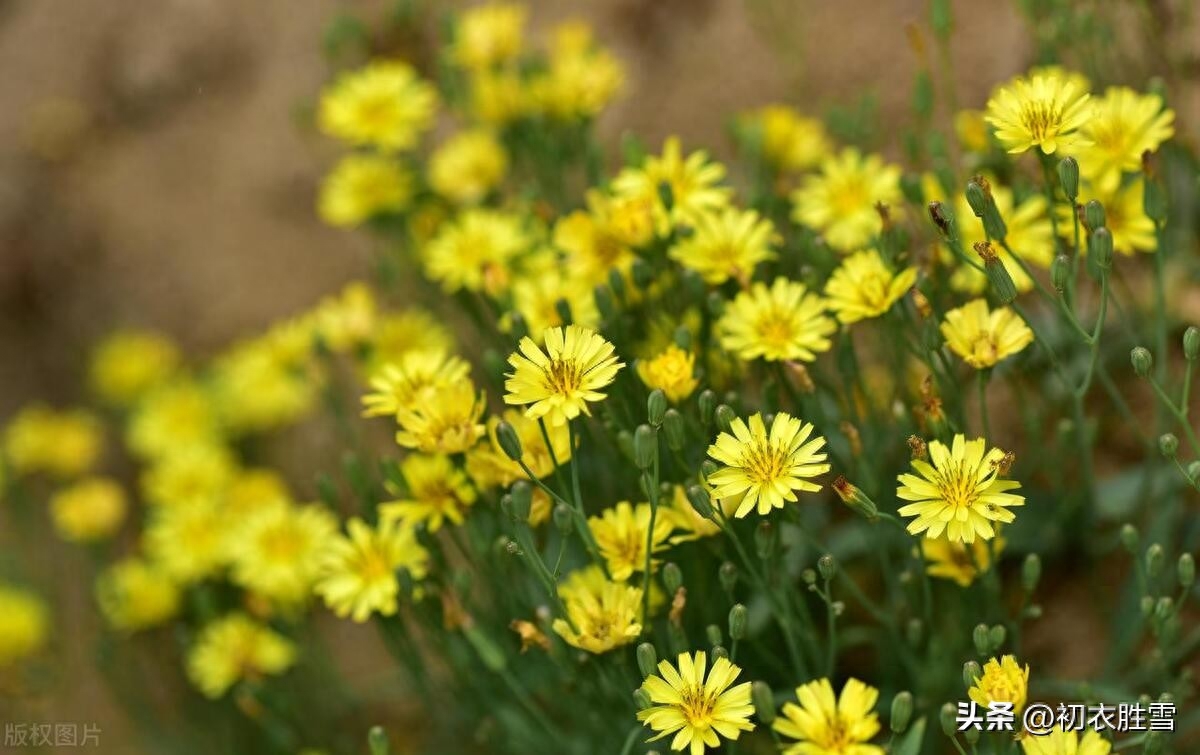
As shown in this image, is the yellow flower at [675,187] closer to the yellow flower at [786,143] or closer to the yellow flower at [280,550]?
the yellow flower at [786,143]

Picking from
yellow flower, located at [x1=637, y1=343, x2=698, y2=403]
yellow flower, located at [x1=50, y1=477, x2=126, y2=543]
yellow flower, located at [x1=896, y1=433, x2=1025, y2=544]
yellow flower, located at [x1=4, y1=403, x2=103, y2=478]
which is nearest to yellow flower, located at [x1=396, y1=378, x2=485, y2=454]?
yellow flower, located at [x1=637, y1=343, x2=698, y2=403]

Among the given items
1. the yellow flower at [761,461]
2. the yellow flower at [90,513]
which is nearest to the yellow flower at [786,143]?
the yellow flower at [761,461]

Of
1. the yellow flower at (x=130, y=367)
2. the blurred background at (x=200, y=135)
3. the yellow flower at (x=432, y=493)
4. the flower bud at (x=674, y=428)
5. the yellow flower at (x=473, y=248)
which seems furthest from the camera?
the yellow flower at (x=130, y=367)

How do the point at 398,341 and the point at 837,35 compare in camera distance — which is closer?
the point at 398,341

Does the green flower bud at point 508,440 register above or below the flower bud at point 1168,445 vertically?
above

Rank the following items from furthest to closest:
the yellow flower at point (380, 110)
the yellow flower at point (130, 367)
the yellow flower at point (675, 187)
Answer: the yellow flower at point (130, 367)
the yellow flower at point (380, 110)
the yellow flower at point (675, 187)

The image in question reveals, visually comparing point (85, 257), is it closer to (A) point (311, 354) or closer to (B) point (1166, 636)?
(A) point (311, 354)

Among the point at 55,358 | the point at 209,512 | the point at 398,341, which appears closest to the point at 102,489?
the point at 209,512
